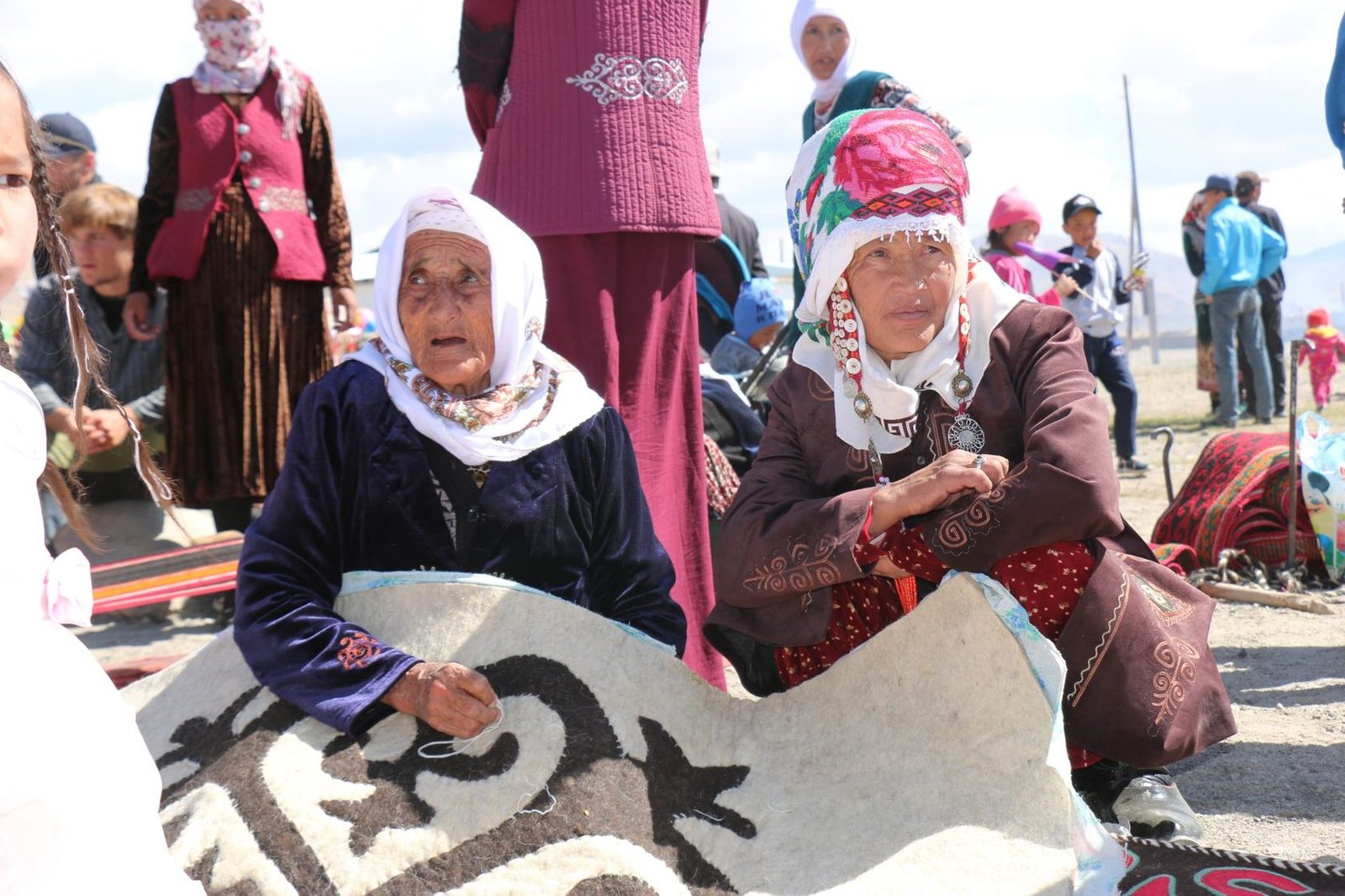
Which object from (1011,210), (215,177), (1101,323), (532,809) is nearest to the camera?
(532,809)

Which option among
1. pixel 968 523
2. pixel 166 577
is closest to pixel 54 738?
pixel 968 523

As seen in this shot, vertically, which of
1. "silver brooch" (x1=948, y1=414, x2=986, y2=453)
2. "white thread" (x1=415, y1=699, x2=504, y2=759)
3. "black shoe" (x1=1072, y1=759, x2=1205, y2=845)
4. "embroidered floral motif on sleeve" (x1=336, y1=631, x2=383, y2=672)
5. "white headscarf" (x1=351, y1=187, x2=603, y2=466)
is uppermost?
"white headscarf" (x1=351, y1=187, x2=603, y2=466)

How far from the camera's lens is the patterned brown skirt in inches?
188

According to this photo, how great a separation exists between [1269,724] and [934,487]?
155 cm

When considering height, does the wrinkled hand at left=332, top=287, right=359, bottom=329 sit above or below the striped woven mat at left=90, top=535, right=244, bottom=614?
above

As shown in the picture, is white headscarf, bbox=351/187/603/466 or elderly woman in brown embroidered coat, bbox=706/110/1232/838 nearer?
elderly woman in brown embroidered coat, bbox=706/110/1232/838

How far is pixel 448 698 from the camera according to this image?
2.31 metres

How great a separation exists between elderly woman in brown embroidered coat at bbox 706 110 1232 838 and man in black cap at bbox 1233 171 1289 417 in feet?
32.6

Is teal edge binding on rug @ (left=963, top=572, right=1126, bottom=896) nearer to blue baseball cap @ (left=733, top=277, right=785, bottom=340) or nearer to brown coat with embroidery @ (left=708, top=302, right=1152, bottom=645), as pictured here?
brown coat with embroidery @ (left=708, top=302, right=1152, bottom=645)

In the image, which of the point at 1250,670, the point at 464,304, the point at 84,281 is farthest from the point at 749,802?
the point at 84,281

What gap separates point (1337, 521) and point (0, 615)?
15.3 feet

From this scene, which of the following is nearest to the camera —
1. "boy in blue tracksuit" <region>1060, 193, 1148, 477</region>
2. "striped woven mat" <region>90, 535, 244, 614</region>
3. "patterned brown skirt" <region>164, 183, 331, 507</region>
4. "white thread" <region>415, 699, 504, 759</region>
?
"white thread" <region>415, 699, 504, 759</region>

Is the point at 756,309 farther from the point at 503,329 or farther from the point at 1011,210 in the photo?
the point at 503,329

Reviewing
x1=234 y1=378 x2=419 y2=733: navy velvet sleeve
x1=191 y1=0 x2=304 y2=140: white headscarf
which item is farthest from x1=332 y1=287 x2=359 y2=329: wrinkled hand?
x1=234 y1=378 x2=419 y2=733: navy velvet sleeve
